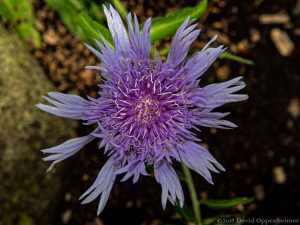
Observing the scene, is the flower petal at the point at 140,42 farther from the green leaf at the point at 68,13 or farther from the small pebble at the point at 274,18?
the small pebble at the point at 274,18

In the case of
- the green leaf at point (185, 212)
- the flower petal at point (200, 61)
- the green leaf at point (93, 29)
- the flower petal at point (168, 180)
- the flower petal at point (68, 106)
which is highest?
the green leaf at point (93, 29)

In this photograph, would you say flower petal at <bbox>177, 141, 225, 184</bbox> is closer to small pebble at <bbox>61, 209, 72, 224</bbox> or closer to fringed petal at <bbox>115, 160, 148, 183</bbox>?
fringed petal at <bbox>115, 160, 148, 183</bbox>

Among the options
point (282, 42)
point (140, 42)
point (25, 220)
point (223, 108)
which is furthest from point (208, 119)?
point (282, 42)

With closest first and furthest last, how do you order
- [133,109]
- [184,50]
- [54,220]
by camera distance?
[184,50] → [133,109] → [54,220]

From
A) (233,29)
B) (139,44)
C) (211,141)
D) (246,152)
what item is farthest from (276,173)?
(139,44)

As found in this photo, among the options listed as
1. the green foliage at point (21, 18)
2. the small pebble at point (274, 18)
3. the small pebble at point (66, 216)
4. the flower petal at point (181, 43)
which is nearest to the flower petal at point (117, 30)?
the flower petal at point (181, 43)

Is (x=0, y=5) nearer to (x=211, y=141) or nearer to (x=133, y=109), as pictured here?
(x=133, y=109)

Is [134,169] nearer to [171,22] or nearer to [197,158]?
[197,158]
